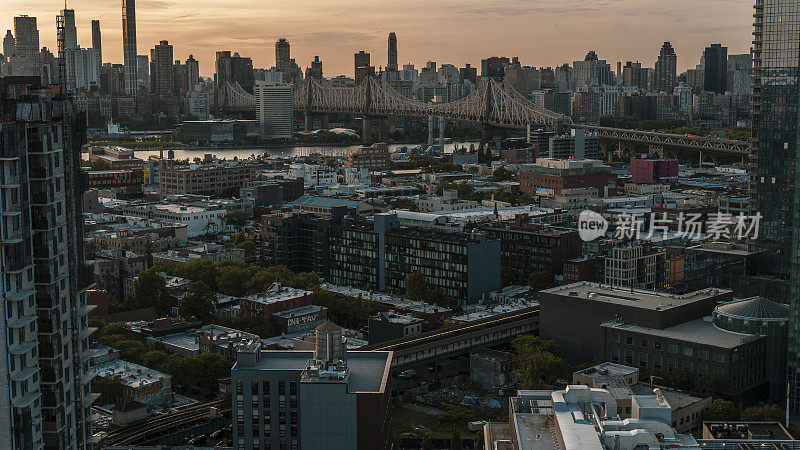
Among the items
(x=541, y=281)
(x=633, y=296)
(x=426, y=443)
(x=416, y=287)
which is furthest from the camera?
(x=541, y=281)

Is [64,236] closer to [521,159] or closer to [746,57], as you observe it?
[521,159]

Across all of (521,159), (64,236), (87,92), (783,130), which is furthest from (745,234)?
(87,92)

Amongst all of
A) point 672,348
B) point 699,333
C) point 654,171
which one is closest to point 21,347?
point 672,348

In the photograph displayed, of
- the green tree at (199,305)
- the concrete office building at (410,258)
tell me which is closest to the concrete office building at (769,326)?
the concrete office building at (410,258)

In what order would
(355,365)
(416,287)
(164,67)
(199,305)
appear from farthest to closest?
(164,67) < (416,287) < (199,305) < (355,365)

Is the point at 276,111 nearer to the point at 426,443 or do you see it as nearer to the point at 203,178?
the point at 203,178

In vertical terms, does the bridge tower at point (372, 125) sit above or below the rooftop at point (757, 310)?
above

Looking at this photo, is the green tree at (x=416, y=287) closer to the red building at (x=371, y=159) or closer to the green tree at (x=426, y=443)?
the green tree at (x=426, y=443)

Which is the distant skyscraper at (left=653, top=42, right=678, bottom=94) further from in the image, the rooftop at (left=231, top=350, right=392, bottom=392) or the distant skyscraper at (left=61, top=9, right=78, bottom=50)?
the rooftop at (left=231, top=350, right=392, bottom=392)
